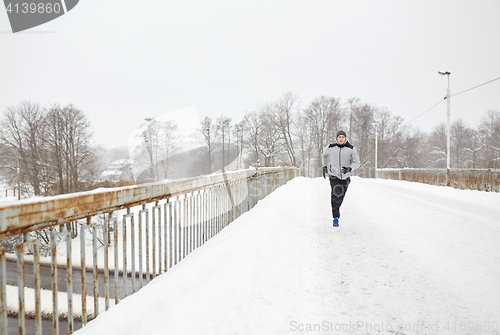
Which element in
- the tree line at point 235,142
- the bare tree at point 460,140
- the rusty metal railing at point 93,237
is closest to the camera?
the rusty metal railing at point 93,237

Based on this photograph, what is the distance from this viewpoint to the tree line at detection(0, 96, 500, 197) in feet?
95.2

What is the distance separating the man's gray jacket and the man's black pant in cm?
11

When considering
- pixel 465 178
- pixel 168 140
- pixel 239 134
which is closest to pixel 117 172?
pixel 168 140

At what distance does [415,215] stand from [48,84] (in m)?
60.5

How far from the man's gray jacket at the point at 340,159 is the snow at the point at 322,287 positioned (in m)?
1.80

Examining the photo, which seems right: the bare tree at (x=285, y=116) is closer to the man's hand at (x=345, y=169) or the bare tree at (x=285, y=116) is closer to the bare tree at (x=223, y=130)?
the bare tree at (x=223, y=130)

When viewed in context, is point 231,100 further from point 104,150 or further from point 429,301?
point 429,301

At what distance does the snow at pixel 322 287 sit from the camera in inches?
89.1

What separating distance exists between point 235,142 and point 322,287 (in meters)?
61.5

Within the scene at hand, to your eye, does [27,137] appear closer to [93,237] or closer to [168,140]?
[168,140]

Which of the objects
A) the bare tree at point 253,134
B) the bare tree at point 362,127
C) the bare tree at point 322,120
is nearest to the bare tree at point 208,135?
the bare tree at point 253,134

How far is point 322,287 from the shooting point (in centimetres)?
321

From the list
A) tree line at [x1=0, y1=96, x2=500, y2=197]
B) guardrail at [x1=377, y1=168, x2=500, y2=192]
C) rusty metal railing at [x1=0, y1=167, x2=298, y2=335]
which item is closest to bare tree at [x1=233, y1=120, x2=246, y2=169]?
tree line at [x1=0, y1=96, x2=500, y2=197]

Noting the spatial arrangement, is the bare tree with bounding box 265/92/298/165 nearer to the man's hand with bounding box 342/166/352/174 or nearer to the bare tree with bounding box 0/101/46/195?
the bare tree with bounding box 0/101/46/195
